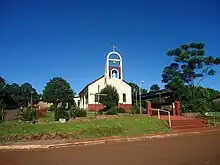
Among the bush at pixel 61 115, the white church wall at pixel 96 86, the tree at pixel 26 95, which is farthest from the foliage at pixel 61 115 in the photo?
the tree at pixel 26 95

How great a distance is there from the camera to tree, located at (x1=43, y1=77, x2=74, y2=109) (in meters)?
54.4

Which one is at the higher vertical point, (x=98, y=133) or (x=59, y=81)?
(x=59, y=81)

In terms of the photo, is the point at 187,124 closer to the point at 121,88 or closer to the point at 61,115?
the point at 61,115

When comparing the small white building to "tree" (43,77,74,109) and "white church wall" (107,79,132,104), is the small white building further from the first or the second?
"tree" (43,77,74,109)

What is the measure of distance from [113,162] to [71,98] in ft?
158

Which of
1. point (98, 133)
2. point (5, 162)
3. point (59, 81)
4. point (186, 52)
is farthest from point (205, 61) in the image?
point (59, 81)

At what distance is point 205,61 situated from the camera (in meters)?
34.5

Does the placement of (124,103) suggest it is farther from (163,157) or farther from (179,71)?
(163,157)

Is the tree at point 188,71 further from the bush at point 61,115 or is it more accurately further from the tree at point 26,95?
the tree at point 26,95

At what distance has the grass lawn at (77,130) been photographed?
14.1 metres

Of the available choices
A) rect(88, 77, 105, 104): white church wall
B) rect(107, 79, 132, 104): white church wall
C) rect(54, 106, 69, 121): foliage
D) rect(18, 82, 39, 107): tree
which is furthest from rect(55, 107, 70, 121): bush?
rect(18, 82, 39, 107): tree

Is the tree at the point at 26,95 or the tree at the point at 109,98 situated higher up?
the tree at the point at 26,95

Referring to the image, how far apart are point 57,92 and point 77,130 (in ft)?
136

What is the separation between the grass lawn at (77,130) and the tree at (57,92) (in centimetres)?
3780
